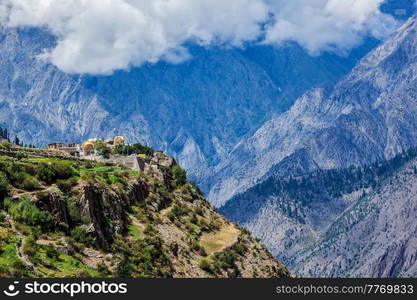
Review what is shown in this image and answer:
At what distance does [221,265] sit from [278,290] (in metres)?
56.1

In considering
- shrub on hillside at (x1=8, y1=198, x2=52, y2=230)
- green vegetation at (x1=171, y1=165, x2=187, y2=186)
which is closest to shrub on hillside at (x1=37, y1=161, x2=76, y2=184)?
shrub on hillside at (x1=8, y1=198, x2=52, y2=230)

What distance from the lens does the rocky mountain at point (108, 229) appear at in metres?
80.2

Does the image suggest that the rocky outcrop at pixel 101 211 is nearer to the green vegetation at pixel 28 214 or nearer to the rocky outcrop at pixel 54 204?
the rocky outcrop at pixel 54 204

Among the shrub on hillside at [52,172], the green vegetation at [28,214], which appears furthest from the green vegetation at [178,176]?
the green vegetation at [28,214]

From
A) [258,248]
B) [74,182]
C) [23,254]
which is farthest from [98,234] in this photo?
[258,248]

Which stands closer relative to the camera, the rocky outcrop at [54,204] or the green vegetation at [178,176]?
the rocky outcrop at [54,204]

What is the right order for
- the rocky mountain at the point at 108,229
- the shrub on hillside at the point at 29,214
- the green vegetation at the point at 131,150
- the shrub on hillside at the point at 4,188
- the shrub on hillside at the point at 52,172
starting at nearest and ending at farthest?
the rocky mountain at the point at 108,229
the shrub on hillside at the point at 29,214
the shrub on hillside at the point at 4,188
the shrub on hillside at the point at 52,172
the green vegetation at the point at 131,150

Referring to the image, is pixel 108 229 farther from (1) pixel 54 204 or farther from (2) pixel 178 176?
(2) pixel 178 176

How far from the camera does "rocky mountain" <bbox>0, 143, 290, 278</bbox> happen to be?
80250 mm

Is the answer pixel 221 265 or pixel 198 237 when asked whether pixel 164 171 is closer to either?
pixel 198 237

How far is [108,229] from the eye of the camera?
98.1 meters

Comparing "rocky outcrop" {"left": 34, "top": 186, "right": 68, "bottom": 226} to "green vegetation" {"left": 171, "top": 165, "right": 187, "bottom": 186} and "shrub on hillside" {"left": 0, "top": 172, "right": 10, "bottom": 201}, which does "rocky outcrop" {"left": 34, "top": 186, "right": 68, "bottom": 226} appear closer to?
"shrub on hillside" {"left": 0, "top": 172, "right": 10, "bottom": 201}

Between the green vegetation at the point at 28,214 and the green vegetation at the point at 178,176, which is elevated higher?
the green vegetation at the point at 178,176

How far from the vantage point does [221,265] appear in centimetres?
11775
